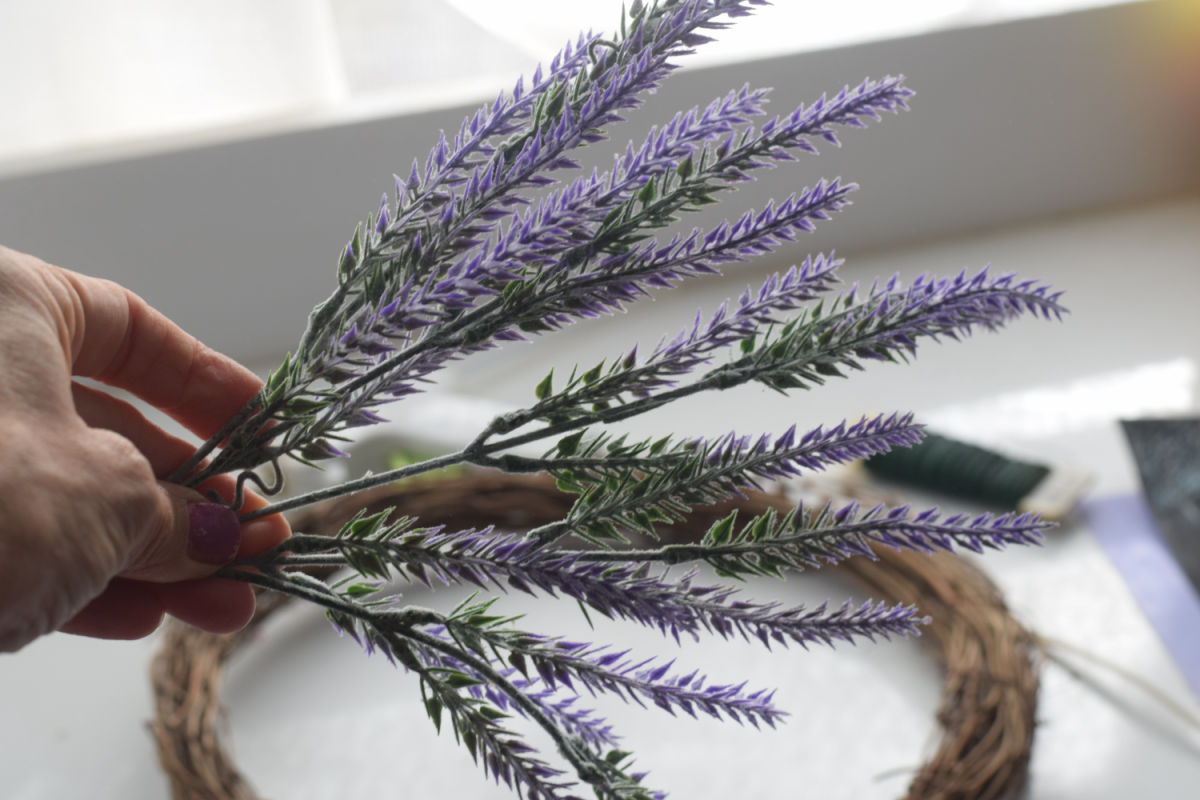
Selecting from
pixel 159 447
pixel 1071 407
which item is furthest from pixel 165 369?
pixel 1071 407

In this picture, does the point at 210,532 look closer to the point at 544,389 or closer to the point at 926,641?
the point at 544,389

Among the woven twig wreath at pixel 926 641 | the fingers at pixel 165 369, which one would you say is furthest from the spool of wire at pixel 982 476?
the fingers at pixel 165 369

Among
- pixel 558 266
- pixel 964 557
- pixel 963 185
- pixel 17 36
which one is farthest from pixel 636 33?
pixel 963 185

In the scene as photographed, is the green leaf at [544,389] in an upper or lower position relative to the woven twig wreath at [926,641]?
upper

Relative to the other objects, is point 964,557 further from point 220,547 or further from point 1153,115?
point 1153,115

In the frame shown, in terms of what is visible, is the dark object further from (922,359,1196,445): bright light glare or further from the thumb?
the thumb

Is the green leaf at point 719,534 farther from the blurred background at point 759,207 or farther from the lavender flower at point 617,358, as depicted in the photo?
the blurred background at point 759,207
